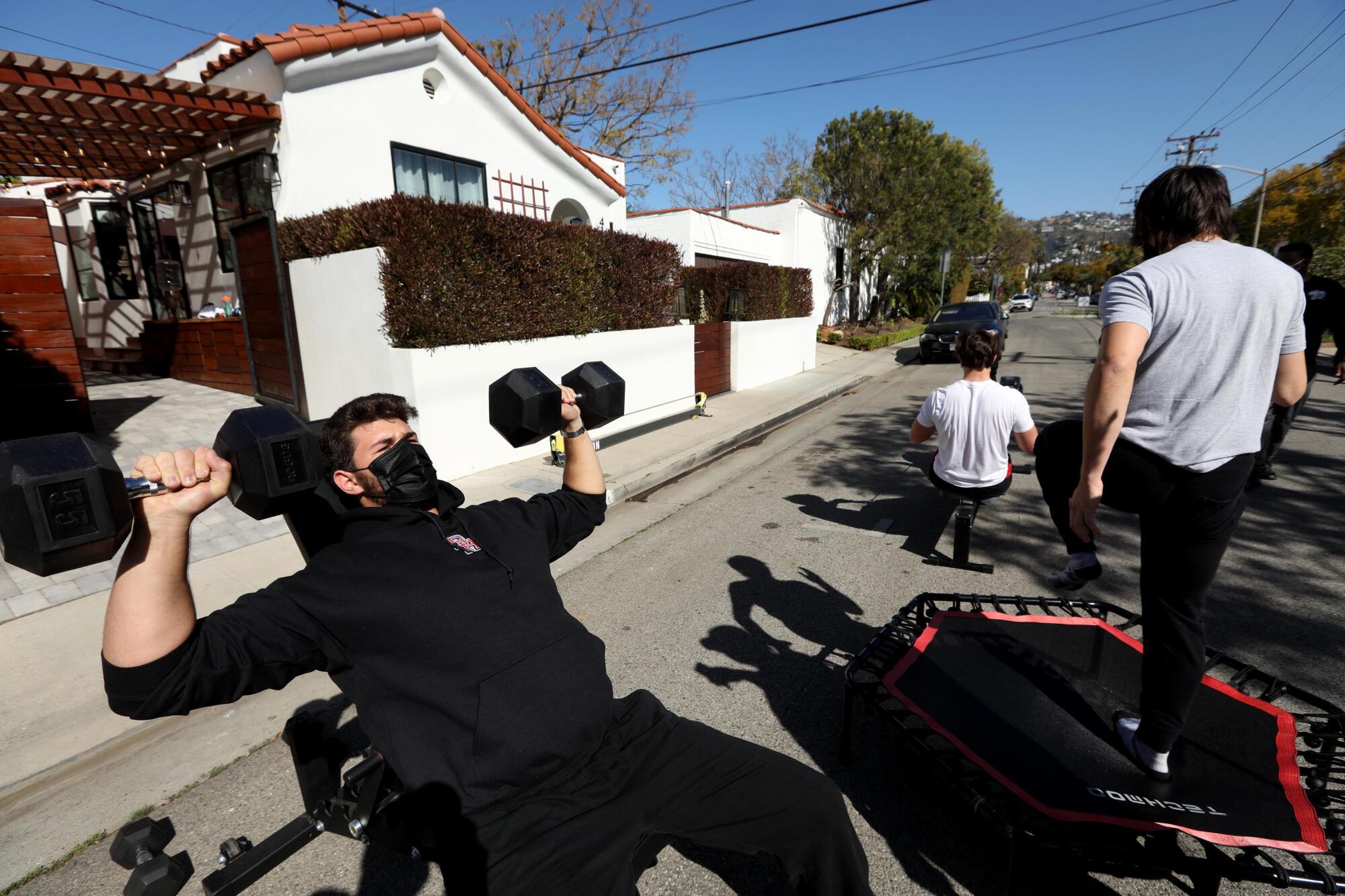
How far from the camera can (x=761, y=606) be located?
4.02 meters

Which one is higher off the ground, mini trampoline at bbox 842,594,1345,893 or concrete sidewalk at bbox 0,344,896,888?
mini trampoline at bbox 842,594,1345,893

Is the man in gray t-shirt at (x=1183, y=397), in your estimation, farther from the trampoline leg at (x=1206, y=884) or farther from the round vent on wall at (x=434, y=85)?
the round vent on wall at (x=434, y=85)

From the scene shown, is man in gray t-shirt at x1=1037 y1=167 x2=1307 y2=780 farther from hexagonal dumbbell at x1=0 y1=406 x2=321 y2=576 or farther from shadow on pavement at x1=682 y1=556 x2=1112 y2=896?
hexagonal dumbbell at x1=0 y1=406 x2=321 y2=576

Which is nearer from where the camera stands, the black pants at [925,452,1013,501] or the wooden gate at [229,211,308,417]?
the black pants at [925,452,1013,501]

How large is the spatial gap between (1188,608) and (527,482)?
5.63 metres

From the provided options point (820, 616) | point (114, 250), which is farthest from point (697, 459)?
point (114, 250)

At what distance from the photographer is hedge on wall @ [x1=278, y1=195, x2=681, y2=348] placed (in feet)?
20.9

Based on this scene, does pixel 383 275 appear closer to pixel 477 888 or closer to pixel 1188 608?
pixel 477 888

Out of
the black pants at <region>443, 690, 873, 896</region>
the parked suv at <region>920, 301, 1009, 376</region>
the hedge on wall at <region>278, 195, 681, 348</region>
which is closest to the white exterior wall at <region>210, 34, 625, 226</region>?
Answer: the hedge on wall at <region>278, 195, 681, 348</region>

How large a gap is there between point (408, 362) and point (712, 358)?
6.50 metres

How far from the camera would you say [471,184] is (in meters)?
10.7

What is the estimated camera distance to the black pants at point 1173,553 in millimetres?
1919

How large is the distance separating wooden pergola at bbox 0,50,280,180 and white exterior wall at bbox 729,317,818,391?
8242mm

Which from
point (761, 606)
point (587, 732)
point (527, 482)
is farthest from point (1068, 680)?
point (527, 482)
